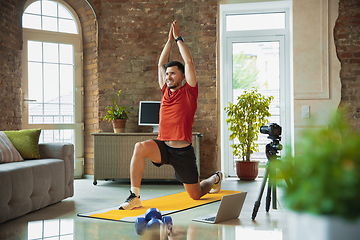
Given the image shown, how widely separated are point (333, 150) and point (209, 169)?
450 cm

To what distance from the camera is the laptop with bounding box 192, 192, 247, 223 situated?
238cm

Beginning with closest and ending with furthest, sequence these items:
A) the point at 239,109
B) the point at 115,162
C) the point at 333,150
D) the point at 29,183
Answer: the point at 333,150 → the point at 29,183 → the point at 115,162 → the point at 239,109

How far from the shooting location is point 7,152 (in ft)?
10.1

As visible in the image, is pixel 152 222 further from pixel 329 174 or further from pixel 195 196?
pixel 329 174

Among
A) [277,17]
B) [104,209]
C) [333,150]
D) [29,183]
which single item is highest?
[277,17]

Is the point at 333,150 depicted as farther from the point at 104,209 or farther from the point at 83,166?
the point at 83,166

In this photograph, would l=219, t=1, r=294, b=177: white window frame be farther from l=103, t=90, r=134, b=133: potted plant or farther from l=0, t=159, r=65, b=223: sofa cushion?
l=0, t=159, r=65, b=223: sofa cushion

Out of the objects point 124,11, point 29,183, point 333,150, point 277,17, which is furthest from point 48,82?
point 333,150

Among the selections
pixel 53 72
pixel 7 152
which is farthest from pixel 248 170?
pixel 53 72

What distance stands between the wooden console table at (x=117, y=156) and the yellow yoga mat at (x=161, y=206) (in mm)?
892

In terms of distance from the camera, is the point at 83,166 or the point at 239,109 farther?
the point at 83,166

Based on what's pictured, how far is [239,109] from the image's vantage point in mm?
4969

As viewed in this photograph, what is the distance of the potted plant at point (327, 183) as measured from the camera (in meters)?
0.52

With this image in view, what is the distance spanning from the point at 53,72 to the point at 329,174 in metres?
5.25
